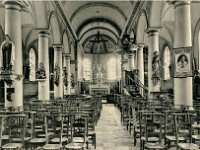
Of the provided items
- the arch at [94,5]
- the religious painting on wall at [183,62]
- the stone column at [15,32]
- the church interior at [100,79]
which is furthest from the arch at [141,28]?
the stone column at [15,32]

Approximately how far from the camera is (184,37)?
936 cm

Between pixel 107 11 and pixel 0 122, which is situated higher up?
pixel 107 11

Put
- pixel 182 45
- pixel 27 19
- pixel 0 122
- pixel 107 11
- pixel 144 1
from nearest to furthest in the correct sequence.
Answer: pixel 0 122 → pixel 182 45 → pixel 144 1 → pixel 27 19 → pixel 107 11

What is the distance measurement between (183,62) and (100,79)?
25.1 metres

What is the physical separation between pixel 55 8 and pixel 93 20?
11.3 meters

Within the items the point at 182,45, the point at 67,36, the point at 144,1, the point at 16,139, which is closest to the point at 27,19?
the point at 67,36

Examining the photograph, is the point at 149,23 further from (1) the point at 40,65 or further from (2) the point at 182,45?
(1) the point at 40,65

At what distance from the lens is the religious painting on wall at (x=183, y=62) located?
916 centimetres

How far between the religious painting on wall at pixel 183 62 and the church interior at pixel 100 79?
33 millimetres

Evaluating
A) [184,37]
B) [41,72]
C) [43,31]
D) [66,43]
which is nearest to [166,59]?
[66,43]

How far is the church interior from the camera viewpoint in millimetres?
5887

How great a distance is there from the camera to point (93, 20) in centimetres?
2672

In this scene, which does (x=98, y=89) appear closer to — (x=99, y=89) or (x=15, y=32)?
(x=99, y=89)

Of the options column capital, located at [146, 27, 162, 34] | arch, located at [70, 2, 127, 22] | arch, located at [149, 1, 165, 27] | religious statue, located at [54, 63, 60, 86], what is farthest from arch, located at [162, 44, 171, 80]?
arch, located at [149, 1, 165, 27]
